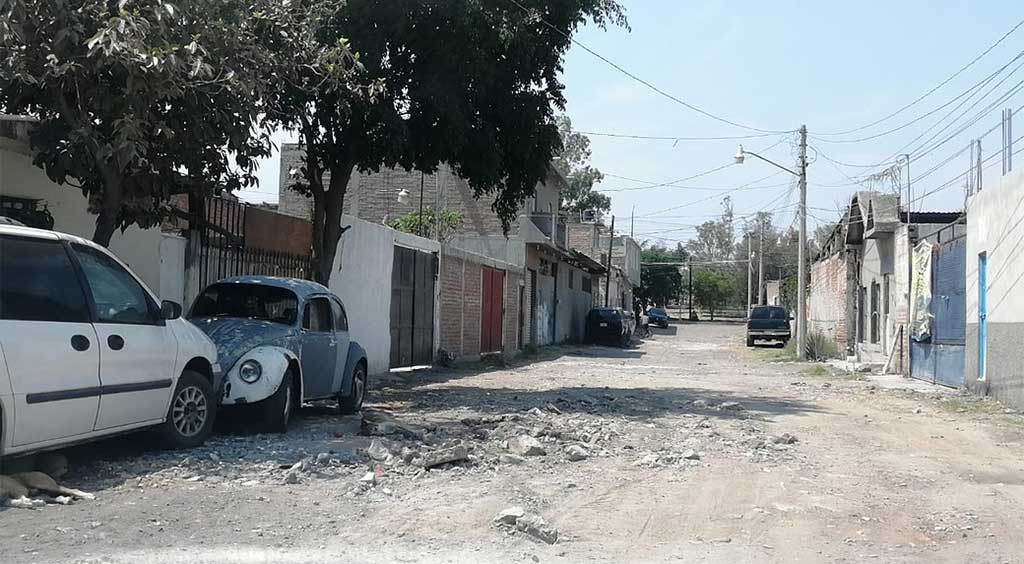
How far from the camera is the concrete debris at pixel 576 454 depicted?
9.60m

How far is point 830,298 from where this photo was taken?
36000mm

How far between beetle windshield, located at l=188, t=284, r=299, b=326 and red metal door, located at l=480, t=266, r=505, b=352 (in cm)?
1645

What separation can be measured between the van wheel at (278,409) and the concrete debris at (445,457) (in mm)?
1977

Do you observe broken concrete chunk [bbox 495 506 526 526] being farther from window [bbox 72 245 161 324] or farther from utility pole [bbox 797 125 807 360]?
utility pole [bbox 797 125 807 360]

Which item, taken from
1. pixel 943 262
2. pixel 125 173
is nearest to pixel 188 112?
pixel 125 173

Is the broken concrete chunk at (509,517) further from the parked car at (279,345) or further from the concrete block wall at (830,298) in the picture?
the concrete block wall at (830,298)

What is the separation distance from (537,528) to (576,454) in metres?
3.12

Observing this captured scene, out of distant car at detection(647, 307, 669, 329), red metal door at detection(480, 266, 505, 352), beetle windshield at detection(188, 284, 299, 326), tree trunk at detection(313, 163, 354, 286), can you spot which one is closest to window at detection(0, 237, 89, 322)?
beetle windshield at detection(188, 284, 299, 326)

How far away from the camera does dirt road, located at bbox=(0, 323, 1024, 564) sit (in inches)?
246

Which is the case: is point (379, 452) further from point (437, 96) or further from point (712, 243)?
point (712, 243)

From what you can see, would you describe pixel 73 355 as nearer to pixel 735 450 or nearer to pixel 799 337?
pixel 735 450

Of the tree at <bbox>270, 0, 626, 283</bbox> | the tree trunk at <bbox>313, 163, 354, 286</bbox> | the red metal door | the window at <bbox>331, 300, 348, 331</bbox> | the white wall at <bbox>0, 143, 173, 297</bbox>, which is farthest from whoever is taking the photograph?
the red metal door

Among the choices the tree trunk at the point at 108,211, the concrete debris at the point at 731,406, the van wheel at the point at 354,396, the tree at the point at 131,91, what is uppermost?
the tree at the point at 131,91

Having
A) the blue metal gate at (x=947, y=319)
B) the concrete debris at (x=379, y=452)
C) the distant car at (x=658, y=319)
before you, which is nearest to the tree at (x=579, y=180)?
the distant car at (x=658, y=319)
